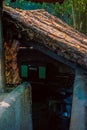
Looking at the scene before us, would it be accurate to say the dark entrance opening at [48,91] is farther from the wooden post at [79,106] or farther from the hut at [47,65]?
the wooden post at [79,106]

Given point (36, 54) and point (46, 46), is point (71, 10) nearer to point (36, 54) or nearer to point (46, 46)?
point (36, 54)

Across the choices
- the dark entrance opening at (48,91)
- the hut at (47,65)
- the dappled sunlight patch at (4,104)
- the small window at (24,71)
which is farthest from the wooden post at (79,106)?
the small window at (24,71)

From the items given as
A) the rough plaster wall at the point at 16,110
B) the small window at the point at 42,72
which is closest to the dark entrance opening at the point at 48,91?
the small window at the point at 42,72

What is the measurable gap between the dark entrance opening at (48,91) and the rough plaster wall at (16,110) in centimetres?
305

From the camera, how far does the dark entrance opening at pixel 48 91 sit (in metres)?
11.7

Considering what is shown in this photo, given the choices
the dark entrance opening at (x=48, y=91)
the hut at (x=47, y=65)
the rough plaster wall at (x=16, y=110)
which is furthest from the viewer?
the dark entrance opening at (x=48, y=91)

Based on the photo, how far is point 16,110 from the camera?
693 centimetres

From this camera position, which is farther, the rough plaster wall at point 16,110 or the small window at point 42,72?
the small window at point 42,72

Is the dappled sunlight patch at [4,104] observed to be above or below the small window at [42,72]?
below

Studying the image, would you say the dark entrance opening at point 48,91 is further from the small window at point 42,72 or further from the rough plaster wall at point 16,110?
the rough plaster wall at point 16,110

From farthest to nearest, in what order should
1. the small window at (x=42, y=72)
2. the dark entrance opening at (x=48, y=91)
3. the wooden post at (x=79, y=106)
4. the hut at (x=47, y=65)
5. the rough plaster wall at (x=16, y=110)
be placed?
the small window at (x=42, y=72)
the dark entrance opening at (x=48, y=91)
the hut at (x=47, y=65)
the wooden post at (x=79, y=106)
the rough plaster wall at (x=16, y=110)

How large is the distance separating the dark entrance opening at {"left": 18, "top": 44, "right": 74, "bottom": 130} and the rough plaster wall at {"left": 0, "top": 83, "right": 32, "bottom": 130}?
305cm

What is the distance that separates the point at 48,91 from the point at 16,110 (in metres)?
5.23

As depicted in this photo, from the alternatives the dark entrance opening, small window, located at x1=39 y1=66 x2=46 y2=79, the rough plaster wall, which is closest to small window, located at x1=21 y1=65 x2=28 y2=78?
the dark entrance opening
